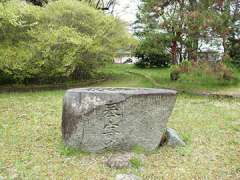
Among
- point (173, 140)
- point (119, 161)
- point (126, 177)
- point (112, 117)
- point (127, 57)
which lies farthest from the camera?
point (127, 57)

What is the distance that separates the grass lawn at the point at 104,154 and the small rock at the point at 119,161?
8 cm

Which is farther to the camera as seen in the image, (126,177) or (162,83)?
(162,83)

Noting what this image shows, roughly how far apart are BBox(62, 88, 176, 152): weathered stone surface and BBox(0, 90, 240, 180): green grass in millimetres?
210

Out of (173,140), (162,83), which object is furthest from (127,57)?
(173,140)

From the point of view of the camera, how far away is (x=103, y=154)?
5.25 m

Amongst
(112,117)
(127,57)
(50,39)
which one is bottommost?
(112,117)

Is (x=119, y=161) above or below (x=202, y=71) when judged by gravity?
below

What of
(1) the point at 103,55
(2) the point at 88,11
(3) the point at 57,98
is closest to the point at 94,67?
(1) the point at 103,55

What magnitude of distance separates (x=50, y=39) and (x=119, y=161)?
6.87 metres

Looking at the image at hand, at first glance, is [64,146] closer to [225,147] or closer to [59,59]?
[225,147]

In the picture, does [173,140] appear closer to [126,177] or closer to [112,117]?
[112,117]

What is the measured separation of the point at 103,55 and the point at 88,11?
1613 millimetres

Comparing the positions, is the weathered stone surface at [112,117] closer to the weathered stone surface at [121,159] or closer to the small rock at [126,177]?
the weathered stone surface at [121,159]

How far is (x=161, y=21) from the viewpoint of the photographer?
12.0 meters
